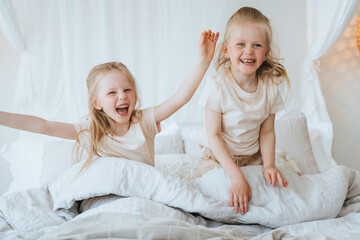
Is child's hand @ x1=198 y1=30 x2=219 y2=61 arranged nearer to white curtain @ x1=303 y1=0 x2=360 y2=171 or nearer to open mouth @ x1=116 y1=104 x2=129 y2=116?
open mouth @ x1=116 y1=104 x2=129 y2=116

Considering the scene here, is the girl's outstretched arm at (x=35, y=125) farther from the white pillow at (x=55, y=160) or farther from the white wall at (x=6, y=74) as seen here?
the white wall at (x=6, y=74)

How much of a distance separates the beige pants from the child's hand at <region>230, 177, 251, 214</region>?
0.66ft

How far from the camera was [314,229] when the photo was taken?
3.20 feet

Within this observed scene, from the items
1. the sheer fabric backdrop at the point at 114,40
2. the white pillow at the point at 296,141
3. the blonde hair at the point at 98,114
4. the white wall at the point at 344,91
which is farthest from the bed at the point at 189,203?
the white wall at the point at 344,91

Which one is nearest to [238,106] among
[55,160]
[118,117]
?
[118,117]

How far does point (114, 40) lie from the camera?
1935mm

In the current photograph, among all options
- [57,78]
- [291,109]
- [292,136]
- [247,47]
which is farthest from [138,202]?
[291,109]

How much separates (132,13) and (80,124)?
0.88m

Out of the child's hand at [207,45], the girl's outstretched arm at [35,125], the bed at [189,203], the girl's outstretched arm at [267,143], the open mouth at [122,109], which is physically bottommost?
the bed at [189,203]

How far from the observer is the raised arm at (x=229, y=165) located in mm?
1025

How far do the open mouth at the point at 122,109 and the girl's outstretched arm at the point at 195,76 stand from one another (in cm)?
12

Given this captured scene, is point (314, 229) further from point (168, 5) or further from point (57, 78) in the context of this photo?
point (57, 78)

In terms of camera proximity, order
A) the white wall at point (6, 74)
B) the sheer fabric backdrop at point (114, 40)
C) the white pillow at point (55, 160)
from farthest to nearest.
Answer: the white wall at point (6, 74) → the sheer fabric backdrop at point (114, 40) → the white pillow at point (55, 160)

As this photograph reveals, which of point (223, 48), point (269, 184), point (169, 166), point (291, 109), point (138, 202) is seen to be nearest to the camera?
point (138, 202)
